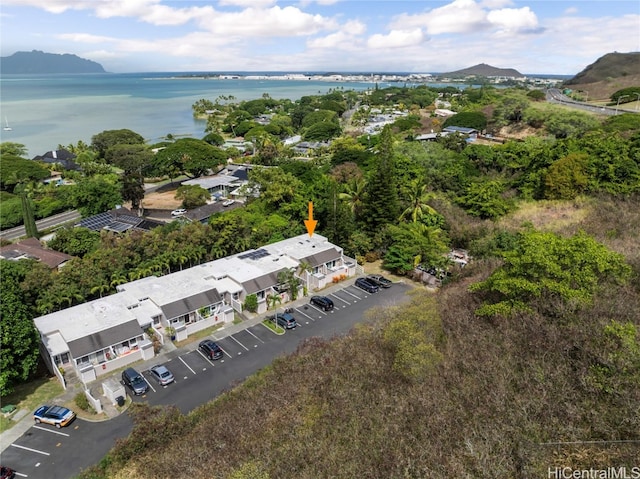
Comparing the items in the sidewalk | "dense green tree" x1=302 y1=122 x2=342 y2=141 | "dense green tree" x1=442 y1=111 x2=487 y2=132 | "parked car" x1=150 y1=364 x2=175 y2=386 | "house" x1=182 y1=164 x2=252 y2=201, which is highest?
"dense green tree" x1=442 y1=111 x2=487 y2=132

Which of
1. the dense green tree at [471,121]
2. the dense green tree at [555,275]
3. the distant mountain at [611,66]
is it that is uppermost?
the distant mountain at [611,66]

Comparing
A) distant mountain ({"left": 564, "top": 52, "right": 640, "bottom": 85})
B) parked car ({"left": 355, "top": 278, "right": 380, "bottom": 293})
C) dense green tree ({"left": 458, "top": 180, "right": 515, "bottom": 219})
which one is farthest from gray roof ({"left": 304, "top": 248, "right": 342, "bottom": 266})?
distant mountain ({"left": 564, "top": 52, "right": 640, "bottom": 85})

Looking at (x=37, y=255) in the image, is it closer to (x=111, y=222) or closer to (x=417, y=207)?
(x=111, y=222)

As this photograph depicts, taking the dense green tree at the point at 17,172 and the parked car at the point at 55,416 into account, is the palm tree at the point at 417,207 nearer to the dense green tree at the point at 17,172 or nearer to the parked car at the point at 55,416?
the parked car at the point at 55,416

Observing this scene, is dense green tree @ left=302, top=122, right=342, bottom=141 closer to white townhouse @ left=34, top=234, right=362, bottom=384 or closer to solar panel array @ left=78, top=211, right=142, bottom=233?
solar panel array @ left=78, top=211, right=142, bottom=233

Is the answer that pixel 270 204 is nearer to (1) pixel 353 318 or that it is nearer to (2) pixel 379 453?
(1) pixel 353 318

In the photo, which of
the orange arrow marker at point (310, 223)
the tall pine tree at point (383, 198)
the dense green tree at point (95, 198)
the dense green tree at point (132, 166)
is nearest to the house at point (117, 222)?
the dense green tree at point (95, 198)

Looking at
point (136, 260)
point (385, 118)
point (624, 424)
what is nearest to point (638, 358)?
point (624, 424)
